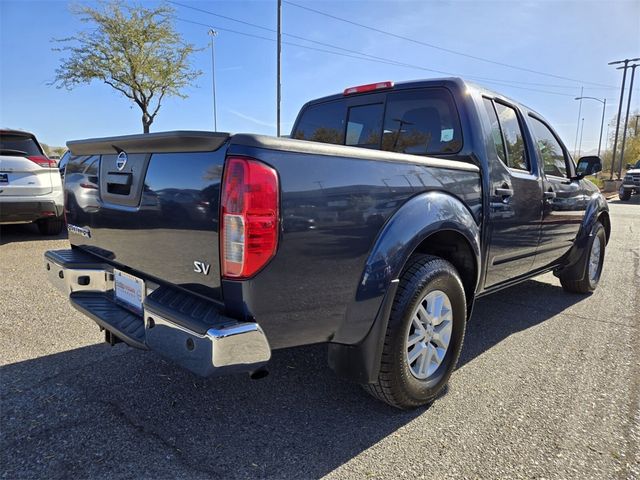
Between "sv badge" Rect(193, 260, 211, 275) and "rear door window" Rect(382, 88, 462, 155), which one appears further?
"rear door window" Rect(382, 88, 462, 155)

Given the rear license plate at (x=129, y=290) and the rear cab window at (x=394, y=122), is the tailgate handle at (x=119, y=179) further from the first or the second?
the rear cab window at (x=394, y=122)

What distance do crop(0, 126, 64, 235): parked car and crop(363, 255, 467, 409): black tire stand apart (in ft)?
19.2

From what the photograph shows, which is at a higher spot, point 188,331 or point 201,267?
point 201,267

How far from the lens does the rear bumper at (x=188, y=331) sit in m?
1.66

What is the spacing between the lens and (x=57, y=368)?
9.31ft

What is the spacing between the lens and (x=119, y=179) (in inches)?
89.9

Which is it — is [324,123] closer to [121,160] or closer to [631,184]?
[121,160]

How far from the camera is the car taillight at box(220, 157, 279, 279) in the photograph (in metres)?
1.67

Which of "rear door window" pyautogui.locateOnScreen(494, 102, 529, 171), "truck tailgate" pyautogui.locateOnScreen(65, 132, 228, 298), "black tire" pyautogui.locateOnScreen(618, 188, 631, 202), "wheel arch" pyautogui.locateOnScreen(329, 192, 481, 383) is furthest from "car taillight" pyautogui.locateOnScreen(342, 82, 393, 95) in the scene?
"black tire" pyautogui.locateOnScreen(618, 188, 631, 202)

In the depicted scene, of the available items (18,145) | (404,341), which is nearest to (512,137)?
A: (404,341)

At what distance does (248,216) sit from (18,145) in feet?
20.7

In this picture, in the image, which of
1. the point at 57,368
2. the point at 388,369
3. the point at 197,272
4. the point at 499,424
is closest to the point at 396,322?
the point at 388,369

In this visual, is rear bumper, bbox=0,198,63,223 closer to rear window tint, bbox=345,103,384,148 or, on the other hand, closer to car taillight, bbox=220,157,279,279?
rear window tint, bbox=345,103,384,148

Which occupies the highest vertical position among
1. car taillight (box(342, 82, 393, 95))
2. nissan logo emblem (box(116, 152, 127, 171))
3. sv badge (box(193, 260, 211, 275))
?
car taillight (box(342, 82, 393, 95))
